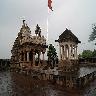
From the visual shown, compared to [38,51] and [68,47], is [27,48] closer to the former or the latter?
[38,51]

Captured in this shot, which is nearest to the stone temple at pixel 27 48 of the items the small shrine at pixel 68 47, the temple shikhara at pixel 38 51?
the temple shikhara at pixel 38 51

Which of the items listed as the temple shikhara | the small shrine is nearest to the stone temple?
the temple shikhara

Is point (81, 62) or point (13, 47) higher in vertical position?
point (13, 47)

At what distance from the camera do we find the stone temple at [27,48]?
42.2 metres

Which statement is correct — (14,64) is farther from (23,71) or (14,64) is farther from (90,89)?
(90,89)

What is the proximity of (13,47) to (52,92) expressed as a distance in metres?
27.4

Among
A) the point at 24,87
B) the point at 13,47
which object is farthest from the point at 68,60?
the point at 24,87

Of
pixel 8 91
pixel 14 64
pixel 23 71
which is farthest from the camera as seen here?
pixel 14 64

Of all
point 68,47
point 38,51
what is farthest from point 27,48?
point 68,47

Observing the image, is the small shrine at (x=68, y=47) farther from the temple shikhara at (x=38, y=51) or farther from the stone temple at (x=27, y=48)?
the stone temple at (x=27, y=48)

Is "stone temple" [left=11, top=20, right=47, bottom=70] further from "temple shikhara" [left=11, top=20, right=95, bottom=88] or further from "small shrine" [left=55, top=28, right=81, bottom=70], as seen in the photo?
"small shrine" [left=55, top=28, right=81, bottom=70]

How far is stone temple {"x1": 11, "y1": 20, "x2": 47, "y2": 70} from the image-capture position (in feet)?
138

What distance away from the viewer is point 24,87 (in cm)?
2517

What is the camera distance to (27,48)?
42.1m
